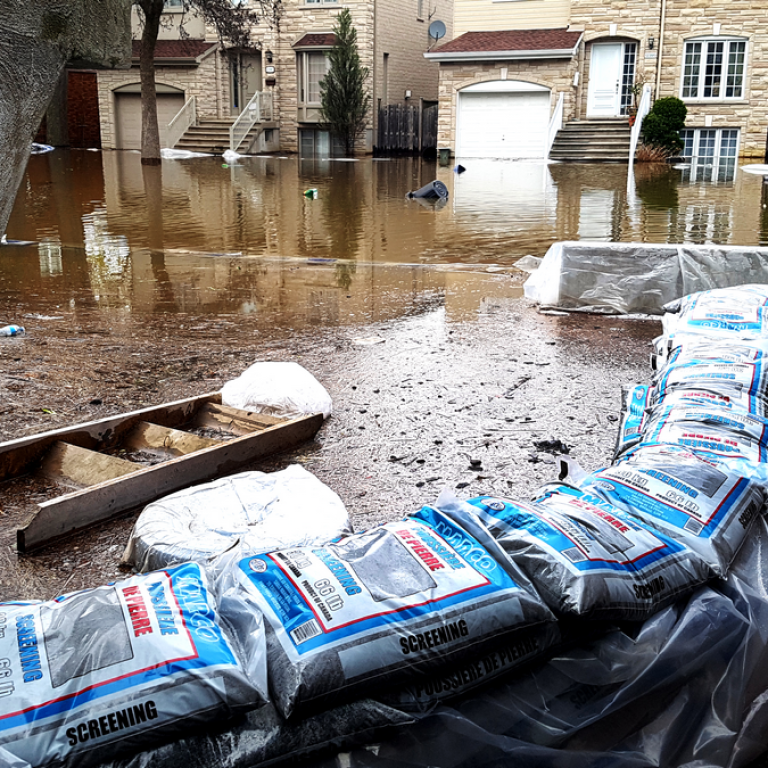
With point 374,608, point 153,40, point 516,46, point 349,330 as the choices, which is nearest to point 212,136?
point 153,40

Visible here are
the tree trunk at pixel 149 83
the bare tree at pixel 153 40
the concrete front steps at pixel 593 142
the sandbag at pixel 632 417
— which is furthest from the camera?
the concrete front steps at pixel 593 142

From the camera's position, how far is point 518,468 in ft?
12.4

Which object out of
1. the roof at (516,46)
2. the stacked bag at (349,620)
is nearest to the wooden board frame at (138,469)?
the stacked bag at (349,620)

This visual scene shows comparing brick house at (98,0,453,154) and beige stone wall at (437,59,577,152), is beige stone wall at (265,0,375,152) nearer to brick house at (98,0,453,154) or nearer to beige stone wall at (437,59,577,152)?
brick house at (98,0,453,154)

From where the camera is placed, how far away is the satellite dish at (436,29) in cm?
3206

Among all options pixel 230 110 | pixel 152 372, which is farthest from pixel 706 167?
pixel 152 372

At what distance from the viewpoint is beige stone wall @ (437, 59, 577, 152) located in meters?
25.6

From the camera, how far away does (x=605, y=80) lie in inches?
1017

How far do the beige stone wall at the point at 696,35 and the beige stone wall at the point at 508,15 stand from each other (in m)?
0.91

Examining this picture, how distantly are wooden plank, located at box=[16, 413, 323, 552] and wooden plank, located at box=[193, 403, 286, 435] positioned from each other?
0.45 ft

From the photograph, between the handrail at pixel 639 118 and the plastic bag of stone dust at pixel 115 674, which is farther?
the handrail at pixel 639 118

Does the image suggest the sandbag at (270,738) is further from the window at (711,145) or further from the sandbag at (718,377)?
the window at (711,145)

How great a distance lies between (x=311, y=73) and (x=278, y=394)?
2740 cm

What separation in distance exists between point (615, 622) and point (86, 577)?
A: 72.3 inches
